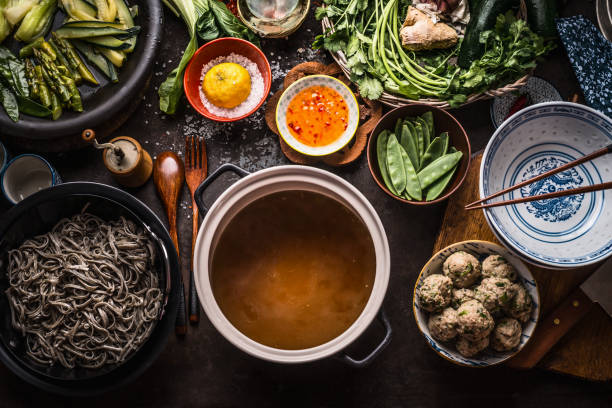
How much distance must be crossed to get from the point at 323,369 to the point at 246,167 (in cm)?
92

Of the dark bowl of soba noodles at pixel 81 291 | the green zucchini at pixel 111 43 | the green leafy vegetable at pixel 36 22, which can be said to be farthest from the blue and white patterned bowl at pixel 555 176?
the green leafy vegetable at pixel 36 22

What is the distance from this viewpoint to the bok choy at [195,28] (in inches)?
76.9

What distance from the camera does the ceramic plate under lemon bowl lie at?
6.35 feet

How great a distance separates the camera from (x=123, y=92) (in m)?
1.84

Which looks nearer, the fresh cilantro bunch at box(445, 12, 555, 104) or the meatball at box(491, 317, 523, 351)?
the meatball at box(491, 317, 523, 351)

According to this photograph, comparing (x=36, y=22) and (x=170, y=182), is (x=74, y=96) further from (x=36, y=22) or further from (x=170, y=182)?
(x=170, y=182)

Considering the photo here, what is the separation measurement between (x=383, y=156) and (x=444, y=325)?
693 millimetres

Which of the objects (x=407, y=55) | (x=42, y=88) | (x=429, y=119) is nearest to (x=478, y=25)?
(x=407, y=55)

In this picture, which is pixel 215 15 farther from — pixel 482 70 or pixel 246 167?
pixel 482 70

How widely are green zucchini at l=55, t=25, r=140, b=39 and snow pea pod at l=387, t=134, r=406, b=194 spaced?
1135mm

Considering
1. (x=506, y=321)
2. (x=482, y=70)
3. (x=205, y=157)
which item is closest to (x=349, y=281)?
(x=506, y=321)

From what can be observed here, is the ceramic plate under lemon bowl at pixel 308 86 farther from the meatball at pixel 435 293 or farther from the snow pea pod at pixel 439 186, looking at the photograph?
the meatball at pixel 435 293

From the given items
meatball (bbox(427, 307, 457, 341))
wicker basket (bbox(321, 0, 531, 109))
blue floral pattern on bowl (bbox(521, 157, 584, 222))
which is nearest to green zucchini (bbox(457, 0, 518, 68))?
wicker basket (bbox(321, 0, 531, 109))

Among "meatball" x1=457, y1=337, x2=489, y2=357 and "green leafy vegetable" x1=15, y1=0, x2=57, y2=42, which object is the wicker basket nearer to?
"meatball" x1=457, y1=337, x2=489, y2=357
